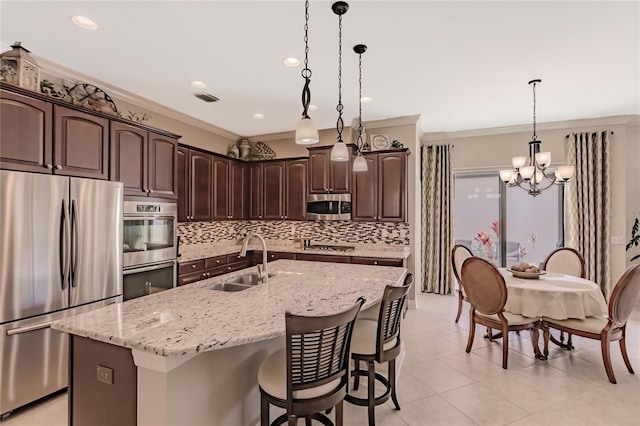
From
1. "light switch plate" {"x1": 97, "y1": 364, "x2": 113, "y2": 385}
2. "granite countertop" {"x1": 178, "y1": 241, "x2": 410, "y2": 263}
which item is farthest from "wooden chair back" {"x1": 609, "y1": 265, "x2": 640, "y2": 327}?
"light switch plate" {"x1": 97, "y1": 364, "x2": 113, "y2": 385}

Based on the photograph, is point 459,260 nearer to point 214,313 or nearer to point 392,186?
point 392,186

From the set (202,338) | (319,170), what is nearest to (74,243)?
(202,338)

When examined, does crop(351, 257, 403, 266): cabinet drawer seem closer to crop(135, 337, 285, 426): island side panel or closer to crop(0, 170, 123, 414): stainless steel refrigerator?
crop(135, 337, 285, 426): island side panel

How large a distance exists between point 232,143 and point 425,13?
425cm

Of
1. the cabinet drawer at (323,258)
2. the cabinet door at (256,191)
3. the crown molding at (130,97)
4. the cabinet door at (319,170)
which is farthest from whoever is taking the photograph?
A: the cabinet door at (256,191)

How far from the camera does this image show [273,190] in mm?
5543

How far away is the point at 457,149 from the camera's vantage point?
5.75 metres

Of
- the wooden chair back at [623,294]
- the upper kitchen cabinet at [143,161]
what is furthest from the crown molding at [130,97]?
the wooden chair back at [623,294]

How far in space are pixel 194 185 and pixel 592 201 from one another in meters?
5.97

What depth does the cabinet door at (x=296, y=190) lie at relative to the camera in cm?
533

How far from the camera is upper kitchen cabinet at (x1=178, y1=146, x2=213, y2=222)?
4316 mm

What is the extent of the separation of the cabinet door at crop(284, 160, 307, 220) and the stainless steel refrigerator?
2.89 m

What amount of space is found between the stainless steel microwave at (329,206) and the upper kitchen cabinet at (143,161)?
210 cm

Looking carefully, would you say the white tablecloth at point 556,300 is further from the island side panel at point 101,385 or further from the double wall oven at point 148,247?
the double wall oven at point 148,247
